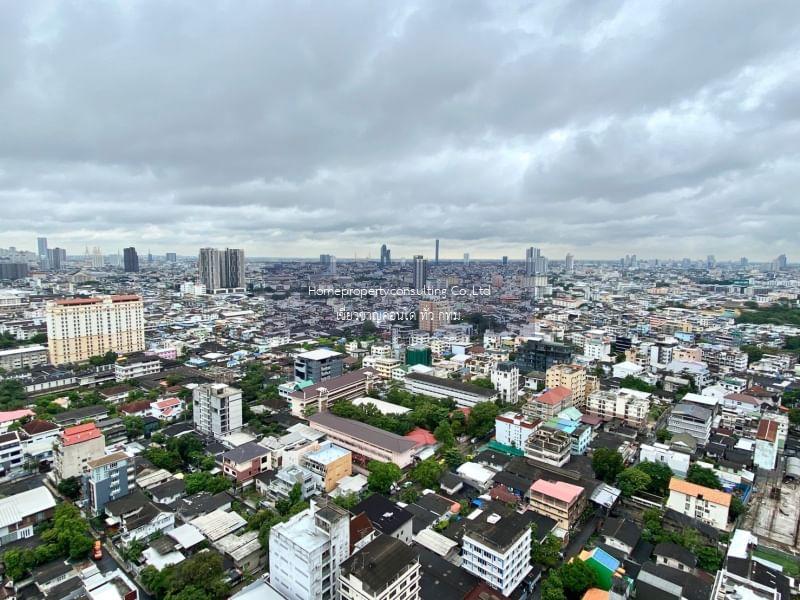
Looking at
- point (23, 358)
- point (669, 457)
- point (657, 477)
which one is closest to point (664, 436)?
point (669, 457)

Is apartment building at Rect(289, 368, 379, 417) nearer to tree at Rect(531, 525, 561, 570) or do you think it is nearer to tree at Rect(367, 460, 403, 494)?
tree at Rect(367, 460, 403, 494)

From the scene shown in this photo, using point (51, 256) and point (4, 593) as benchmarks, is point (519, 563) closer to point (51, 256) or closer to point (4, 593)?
point (4, 593)

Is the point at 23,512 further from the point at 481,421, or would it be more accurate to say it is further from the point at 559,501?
the point at 481,421

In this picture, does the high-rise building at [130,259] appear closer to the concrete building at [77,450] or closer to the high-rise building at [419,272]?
the high-rise building at [419,272]

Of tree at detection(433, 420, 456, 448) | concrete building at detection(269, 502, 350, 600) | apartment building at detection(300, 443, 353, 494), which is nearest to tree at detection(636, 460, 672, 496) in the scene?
tree at detection(433, 420, 456, 448)

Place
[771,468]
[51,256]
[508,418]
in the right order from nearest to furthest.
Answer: [771,468]
[508,418]
[51,256]

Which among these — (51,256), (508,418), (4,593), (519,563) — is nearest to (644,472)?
(508,418)
